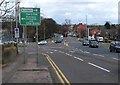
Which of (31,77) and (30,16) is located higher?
(30,16)

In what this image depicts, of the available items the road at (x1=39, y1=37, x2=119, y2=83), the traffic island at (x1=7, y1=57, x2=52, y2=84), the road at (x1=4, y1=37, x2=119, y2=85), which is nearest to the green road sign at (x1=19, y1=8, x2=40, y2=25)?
the road at (x1=4, y1=37, x2=119, y2=85)

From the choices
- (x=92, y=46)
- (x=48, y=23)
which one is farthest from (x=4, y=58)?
(x=48, y=23)

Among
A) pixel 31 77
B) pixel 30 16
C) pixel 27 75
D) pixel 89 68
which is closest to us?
pixel 31 77

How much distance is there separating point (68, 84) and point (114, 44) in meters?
36.4

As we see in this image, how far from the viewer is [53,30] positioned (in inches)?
6191

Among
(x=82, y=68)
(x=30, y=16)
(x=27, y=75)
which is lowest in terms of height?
(x=82, y=68)

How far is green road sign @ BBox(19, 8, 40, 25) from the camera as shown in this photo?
24734 millimetres

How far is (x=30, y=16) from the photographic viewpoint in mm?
24891

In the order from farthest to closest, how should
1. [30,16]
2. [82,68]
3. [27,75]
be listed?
[30,16], [82,68], [27,75]

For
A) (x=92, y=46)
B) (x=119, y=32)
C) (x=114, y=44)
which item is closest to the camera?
(x=114, y=44)

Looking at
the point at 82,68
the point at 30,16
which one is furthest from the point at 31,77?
the point at 30,16

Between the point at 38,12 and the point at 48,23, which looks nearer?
the point at 38,12

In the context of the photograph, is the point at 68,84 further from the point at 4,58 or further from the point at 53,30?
the point at 53,30

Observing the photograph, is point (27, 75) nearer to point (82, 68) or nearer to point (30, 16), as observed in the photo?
point (82, 68)
